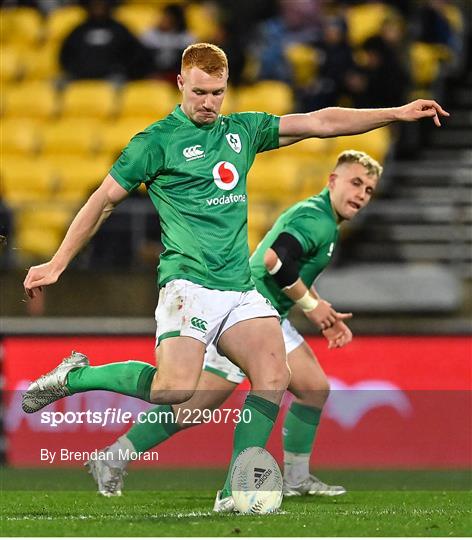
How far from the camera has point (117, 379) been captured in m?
7.59

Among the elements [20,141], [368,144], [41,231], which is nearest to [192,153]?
[41,231]

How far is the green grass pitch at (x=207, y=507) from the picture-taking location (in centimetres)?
670

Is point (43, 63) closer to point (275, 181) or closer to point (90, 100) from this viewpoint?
point (90, 100)

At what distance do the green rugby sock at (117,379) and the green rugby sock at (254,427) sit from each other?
1.65 feet

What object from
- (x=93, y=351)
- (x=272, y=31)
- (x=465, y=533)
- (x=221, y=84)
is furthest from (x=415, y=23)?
(x=465, y=533)

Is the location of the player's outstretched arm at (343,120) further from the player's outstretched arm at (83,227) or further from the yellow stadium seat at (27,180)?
the yellow stadium seat at (27,180)

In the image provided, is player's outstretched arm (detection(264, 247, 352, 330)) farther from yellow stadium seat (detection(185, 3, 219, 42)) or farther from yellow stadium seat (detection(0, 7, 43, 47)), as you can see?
yellow stadium seat (detection(0, 7, 43, 47))

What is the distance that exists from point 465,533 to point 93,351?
5.85m

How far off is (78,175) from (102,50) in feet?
5.58

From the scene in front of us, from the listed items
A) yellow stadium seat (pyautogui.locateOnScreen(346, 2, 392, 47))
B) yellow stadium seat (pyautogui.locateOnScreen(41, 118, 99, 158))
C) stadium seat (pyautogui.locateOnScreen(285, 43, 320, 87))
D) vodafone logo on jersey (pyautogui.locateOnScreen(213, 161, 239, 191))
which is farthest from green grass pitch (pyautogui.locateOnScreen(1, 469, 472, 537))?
yellow stadium seat (pyautogui.locateOnScreen(346, 2, 392, 47))

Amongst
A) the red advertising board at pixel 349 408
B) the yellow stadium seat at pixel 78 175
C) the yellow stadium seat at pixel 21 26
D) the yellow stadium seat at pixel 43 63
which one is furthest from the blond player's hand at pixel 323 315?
the yellow stadium seat at pixel 21 26

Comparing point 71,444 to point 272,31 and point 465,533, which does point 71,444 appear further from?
point 272,31

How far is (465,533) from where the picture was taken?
6637 millimetres

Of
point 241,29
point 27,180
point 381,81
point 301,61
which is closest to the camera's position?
point 381,81
